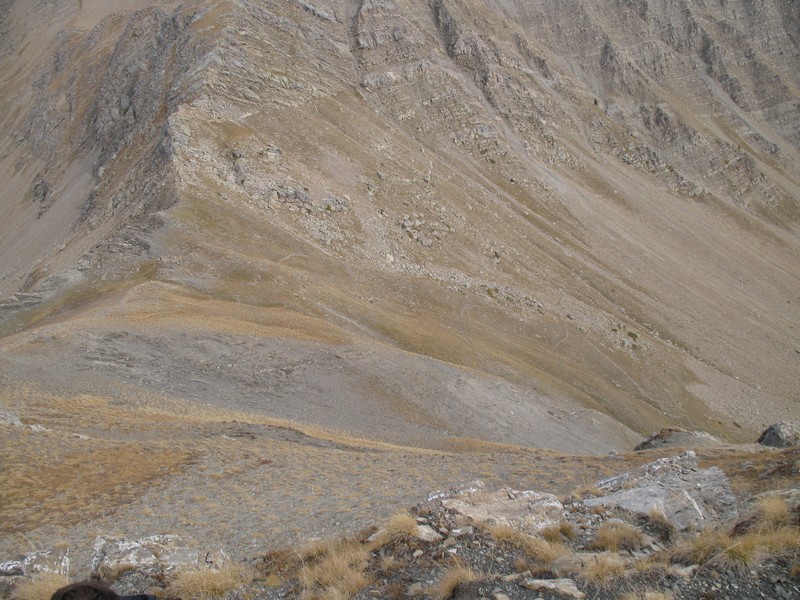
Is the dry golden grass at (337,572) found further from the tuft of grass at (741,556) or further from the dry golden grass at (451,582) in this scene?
the tuft of grass at (741,556)

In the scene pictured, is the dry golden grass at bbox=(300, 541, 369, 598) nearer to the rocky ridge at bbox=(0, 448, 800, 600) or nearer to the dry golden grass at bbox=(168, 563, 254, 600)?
the rocky ridge at bbox=(0, 448, 800, 600)

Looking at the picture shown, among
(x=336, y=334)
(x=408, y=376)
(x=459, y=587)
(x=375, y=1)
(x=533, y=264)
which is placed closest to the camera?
(x=459, y=587)

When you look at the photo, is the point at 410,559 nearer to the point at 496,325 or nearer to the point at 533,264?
the point at 496,325

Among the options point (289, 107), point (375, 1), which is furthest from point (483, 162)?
point (375, 1)

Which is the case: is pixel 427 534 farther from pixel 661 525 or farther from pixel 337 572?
pixel 661 525

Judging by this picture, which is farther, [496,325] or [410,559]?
[496,325]

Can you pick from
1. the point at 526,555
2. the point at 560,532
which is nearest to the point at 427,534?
the point at 526,555
